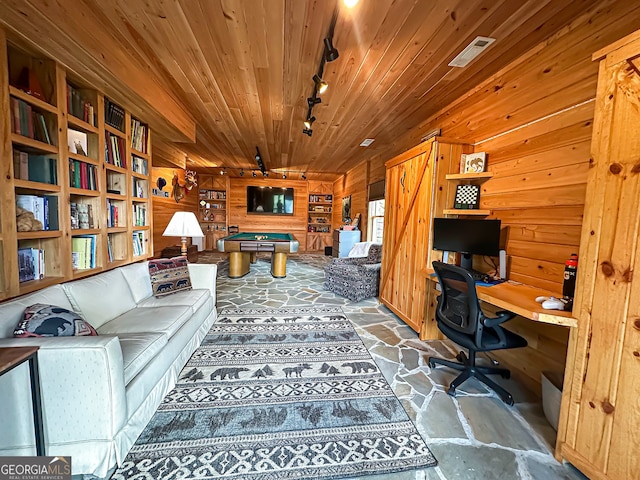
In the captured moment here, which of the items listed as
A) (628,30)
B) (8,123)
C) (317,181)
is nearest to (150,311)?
(8,123)

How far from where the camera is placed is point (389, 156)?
16.1ft

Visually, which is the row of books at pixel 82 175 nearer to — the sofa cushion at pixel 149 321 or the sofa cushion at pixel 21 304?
the sofa cushion at pixel 21 304

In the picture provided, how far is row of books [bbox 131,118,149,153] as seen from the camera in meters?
2.90

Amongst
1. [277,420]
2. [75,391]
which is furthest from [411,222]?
[75,391]

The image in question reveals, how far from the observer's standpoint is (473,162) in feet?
8.49

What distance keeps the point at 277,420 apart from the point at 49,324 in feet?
4.55

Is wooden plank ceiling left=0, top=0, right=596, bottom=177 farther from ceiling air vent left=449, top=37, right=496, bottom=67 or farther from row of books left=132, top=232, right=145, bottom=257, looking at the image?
row of books left=132, top=232, right=145, bottom=257

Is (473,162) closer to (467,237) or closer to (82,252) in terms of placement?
(467,237)

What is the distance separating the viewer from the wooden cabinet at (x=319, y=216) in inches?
370

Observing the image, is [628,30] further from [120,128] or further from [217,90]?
[120,128]

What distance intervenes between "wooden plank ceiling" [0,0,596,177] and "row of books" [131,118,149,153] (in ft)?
0.48

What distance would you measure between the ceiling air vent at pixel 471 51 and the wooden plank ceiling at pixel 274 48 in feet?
0.17

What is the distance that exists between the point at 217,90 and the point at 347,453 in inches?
138

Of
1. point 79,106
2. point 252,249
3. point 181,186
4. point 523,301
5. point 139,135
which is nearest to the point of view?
point 523,301
